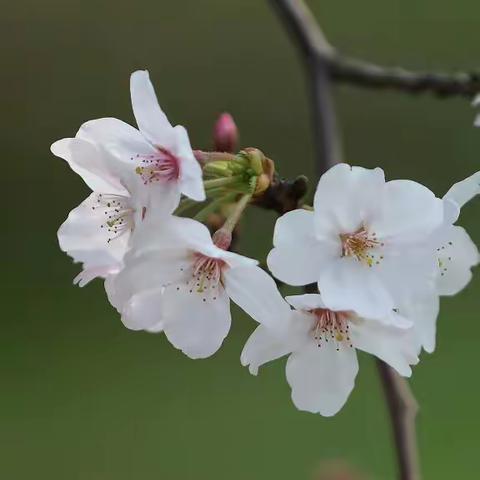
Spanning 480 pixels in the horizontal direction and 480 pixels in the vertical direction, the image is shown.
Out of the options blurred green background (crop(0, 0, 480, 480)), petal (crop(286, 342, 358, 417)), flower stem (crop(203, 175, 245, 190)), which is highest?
blurred green background (crop(0, 0, 480, 480))

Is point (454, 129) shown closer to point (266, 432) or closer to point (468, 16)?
point (468, 16)

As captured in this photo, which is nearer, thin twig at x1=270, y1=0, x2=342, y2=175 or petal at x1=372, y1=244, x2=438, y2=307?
petal at x1=372, y1=244, x2=438, y2=307

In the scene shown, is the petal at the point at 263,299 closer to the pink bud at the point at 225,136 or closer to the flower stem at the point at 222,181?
the flower stem at the point at 222,181

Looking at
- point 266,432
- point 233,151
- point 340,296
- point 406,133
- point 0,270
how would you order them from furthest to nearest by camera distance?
point 406,133 < point 0,270 < point 266,432 < point 233,151 < point 340,296

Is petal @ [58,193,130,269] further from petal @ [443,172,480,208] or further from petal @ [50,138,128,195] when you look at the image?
petal @ [443,172,480,208]

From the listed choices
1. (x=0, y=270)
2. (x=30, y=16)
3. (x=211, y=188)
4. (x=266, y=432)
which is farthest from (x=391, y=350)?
(x=30, y=16)

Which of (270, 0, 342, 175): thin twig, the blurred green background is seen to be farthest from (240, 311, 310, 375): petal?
the blurred green background
